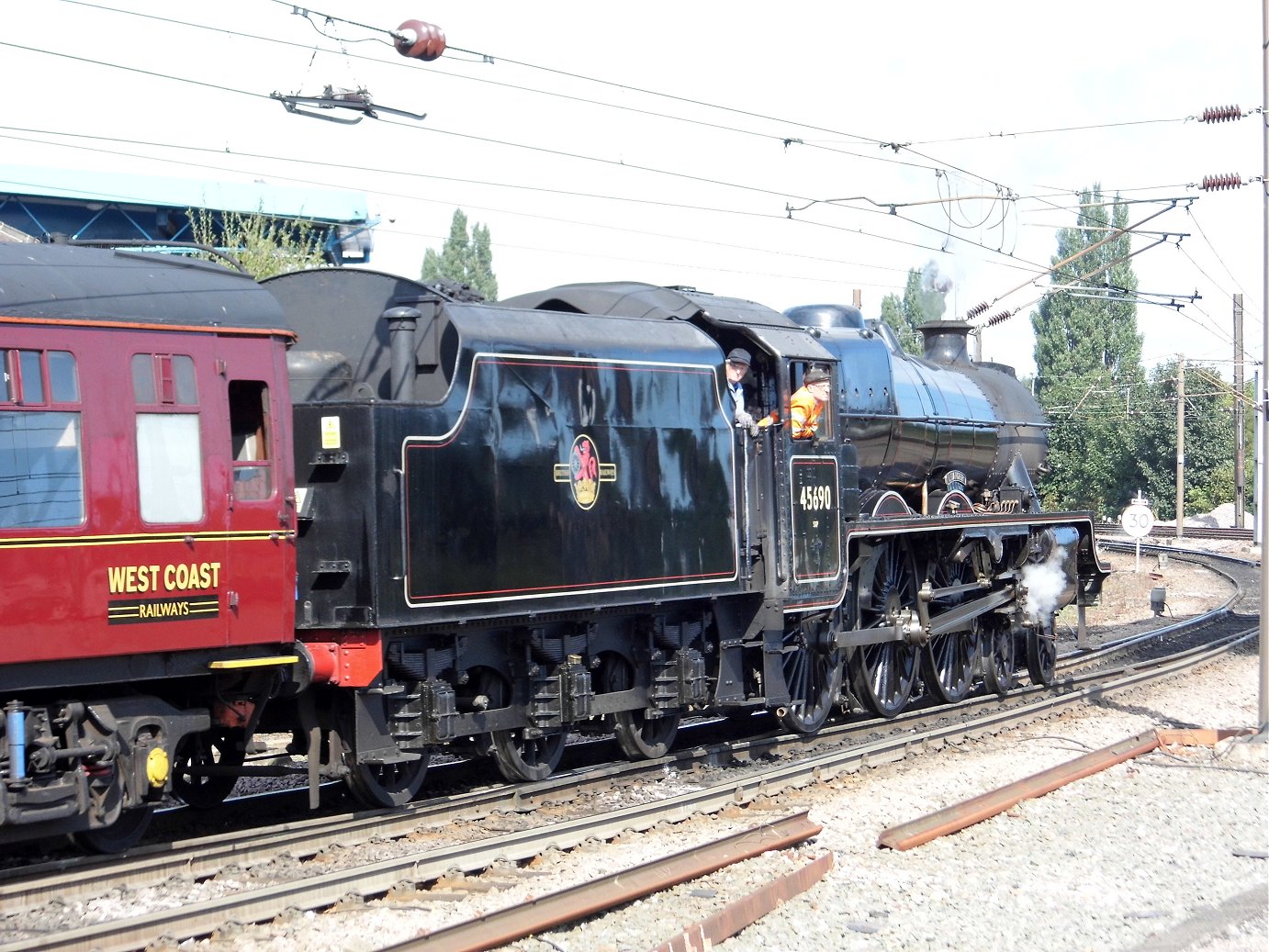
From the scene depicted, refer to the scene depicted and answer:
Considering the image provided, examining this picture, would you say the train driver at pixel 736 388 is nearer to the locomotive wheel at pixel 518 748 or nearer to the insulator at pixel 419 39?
the locomotive wheel at pixel 518 748

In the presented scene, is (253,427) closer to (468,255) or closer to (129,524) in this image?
(129,524)

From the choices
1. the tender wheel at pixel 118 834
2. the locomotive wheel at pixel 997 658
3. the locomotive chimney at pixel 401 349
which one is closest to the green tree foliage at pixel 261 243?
the locomotive wheel at pixel 997 658

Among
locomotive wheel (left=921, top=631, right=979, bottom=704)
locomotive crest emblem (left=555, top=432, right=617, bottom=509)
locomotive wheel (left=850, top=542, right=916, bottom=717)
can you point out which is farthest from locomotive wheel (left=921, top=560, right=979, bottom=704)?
locomotive crest emblem (left=555, top=432, right=617, bottom=509)

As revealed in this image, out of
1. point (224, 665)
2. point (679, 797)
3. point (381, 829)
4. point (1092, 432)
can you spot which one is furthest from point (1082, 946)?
point (1092, 432)

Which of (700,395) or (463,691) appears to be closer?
(463,691)

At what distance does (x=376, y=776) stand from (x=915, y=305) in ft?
184

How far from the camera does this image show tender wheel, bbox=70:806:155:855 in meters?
7.99

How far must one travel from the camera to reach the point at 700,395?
11.4m

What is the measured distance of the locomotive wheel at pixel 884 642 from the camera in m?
14.0

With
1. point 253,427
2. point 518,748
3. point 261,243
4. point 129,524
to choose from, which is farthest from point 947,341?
point 129,524

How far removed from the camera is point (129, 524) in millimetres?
7508

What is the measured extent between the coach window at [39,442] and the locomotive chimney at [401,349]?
7.57ft

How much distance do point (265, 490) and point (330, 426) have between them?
2.45 ft

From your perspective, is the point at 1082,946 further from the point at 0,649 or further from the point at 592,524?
the point at 0,649
